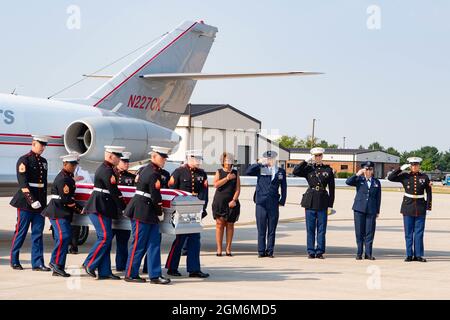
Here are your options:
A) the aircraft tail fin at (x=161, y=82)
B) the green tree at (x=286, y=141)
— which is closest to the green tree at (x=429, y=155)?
the green tree at (x=286, y=141)

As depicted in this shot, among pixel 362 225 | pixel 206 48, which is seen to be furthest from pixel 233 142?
pixel 362 225

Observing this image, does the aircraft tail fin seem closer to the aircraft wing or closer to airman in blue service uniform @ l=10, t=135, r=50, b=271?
the aircraft wing

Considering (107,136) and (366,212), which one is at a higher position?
(107,136)

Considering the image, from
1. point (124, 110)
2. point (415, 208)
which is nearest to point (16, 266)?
point (415, 208)

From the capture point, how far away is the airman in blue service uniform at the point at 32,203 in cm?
1223

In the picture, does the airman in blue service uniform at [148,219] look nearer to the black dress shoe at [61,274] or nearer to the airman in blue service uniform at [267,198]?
the black dress shoe at [61,274]

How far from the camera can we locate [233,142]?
7956 cm

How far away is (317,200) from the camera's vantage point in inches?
578

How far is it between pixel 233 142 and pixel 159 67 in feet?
195

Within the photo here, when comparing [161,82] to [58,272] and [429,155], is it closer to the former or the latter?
[58,272]

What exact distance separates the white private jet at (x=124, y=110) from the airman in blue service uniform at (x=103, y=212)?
479cm

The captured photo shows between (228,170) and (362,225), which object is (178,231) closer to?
(228,170)

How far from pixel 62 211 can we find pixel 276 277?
320 cm

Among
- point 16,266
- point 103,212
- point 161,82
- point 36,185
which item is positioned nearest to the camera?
point 103,212
